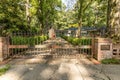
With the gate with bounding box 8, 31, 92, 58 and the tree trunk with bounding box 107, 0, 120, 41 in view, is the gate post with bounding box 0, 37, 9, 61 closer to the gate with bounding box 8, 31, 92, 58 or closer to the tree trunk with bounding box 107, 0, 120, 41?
the gate with bounding box 8, 31, 92, 58

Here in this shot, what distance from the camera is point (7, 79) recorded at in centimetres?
561

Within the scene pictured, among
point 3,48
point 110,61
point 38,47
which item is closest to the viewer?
point 110,61

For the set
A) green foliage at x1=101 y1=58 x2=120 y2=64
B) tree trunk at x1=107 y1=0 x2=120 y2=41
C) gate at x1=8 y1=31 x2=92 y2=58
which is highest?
tree trunk at x1=107 y1=0 x2=120 y2=41

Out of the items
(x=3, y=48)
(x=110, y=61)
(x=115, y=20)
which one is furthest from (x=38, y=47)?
(x=115, y=20)

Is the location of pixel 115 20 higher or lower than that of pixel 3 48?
higher

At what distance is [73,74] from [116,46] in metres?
3.65

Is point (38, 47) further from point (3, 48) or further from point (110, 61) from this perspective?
point (110, 61)

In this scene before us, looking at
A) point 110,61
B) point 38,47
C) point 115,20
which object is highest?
point 115,20

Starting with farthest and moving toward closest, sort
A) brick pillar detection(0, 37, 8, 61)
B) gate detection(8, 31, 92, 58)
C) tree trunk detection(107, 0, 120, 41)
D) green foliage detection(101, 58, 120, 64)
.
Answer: gate detection(8, 31, 92, 58) → tree trunk detection(107, 0, 120, 41) → brick pillar detection(0, 37, 8, 61) → green foliage detection(101, 58, 120, 64)

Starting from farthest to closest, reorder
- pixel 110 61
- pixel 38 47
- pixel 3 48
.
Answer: pixel 38 47
pixel 3 48
pixel 110 61

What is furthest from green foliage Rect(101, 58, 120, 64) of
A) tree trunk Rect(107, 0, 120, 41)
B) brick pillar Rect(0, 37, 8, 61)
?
brick pillar Rect(0, 37, 8, 61)

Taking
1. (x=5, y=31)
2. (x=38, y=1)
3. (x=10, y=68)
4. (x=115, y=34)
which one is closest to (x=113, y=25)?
(x=115, y=34)

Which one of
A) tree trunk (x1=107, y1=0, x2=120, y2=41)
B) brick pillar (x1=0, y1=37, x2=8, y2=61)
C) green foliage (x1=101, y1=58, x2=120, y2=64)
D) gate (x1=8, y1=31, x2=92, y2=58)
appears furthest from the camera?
gate (x1=8, y1=31, x2=92, y2=58)

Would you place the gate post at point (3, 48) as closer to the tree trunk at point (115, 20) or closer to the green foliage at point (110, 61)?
the green foliage at point (110, 61)
